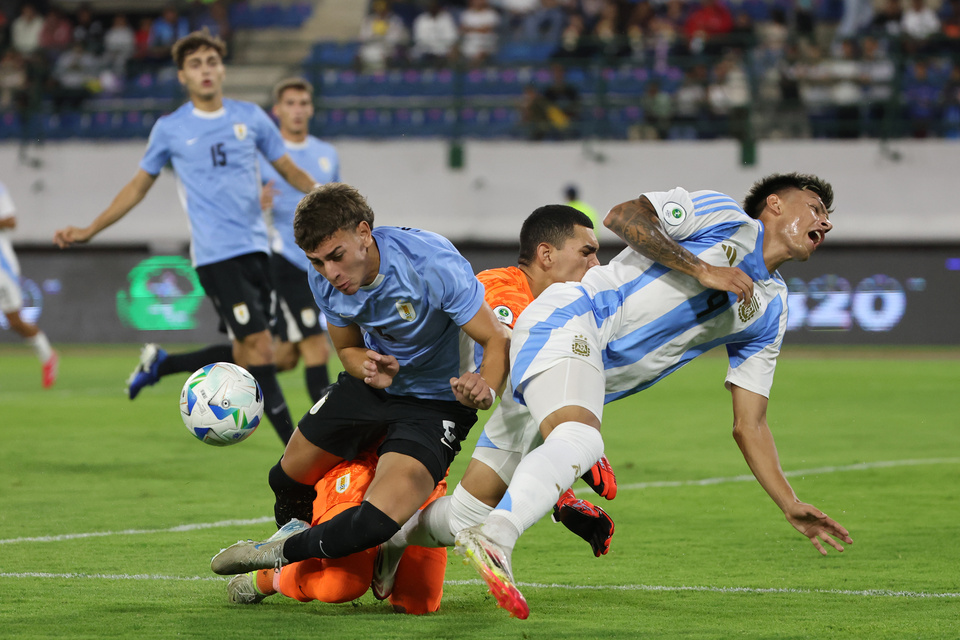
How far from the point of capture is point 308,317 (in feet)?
28.0

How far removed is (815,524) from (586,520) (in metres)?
0.77

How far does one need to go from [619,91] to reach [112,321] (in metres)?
8.03

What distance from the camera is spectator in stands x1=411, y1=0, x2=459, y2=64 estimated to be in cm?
1894

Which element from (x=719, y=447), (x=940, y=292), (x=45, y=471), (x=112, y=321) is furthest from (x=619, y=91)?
(x=45, y=471)

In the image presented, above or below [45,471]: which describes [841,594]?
above

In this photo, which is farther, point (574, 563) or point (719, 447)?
point (719, 447)

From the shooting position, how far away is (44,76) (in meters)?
19.9

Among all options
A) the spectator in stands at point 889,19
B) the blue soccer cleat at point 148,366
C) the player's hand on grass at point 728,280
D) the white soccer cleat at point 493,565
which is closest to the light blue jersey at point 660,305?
the player's hand on grass at point 728,280

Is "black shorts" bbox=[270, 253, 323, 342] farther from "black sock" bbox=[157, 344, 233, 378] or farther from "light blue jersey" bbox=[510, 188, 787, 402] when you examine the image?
"light blue jersey" bbox=[510, 188, 787, 402]

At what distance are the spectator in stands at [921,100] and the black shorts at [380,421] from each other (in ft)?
48.8

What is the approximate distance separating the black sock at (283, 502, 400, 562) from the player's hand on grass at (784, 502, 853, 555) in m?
1.35

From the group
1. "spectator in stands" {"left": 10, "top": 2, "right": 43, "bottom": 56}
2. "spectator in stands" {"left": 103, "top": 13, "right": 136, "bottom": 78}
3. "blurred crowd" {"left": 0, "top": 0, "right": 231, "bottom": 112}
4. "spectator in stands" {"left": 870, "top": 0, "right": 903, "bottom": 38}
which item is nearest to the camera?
"spectator in stands" {"left": 870, "top": 0, "right": 903, "bottom": 38}

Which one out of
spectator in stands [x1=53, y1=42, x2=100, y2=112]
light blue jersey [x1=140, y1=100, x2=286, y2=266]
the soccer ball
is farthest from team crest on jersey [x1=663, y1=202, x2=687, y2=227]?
spectator in stands [x1=53, y1=42, x2=100, y2=112]

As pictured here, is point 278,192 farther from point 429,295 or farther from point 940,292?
point 940,292
